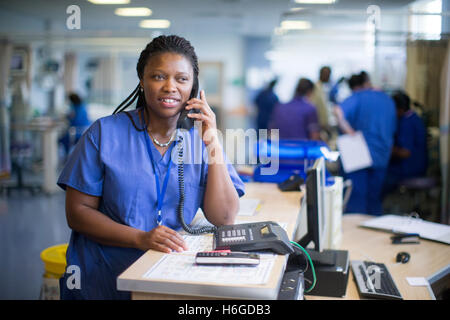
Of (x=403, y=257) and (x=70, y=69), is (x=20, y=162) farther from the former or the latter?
(x=403, y=257)

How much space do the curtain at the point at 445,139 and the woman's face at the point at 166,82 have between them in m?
3.28

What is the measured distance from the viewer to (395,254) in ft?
7.22

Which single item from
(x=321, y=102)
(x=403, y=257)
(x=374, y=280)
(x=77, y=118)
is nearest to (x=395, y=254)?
(x=403, y=257)

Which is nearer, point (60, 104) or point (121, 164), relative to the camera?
point (121, 164)

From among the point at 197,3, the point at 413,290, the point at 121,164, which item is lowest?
the point at 413,290

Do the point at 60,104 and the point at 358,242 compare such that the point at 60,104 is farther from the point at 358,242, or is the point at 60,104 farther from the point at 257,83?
the point at 358,242

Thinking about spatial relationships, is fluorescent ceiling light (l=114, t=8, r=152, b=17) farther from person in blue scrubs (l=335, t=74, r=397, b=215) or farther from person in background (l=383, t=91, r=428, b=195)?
person in background (l=383, t=91, r=428, b=195)

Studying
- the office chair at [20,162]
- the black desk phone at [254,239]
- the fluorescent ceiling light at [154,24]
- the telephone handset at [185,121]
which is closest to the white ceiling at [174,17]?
the fluorescent ceiling light at [154,24]

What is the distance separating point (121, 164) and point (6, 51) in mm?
3626

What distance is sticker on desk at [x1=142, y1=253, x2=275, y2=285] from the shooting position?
1.05 m

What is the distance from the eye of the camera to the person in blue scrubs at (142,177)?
148 centimetres

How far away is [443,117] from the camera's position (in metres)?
4.11

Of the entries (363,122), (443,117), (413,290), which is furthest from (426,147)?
(413,290)

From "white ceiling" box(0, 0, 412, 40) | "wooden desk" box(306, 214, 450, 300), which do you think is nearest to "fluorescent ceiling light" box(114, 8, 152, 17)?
"white ceiling" box(0, 0, 412, 40)
